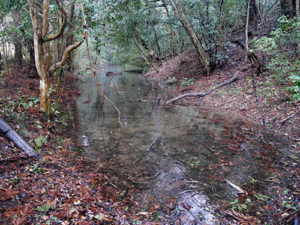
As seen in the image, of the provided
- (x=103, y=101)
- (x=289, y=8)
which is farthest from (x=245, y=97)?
(x=103, y=101)

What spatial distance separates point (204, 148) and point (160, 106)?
229 inches

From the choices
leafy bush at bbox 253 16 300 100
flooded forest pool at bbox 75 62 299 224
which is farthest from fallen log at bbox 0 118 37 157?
leafy bush at bbox 253 16 300 100

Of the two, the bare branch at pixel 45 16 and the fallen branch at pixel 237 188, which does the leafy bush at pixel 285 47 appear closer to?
the fallen branch at pixel 237 188

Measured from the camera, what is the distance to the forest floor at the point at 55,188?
10.7 feet

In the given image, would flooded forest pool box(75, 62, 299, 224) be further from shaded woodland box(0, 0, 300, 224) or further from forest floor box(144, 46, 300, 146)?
forest floor box(144, 46, 300, 146)

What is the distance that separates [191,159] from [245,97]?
6363 millimetres

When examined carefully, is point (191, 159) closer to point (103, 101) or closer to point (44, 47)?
point (103, 101)

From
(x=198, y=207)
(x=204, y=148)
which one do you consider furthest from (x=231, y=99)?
(x=198, y=207)

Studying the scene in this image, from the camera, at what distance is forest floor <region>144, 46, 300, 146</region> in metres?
7.53

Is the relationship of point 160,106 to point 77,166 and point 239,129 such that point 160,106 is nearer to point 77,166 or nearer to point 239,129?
point 239,129

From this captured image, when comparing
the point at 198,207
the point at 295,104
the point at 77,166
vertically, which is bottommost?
the point at 198,207

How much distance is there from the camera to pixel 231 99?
1121 cm

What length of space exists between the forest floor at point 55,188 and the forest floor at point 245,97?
521 cm

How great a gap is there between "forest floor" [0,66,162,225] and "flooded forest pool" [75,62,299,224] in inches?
14.4
